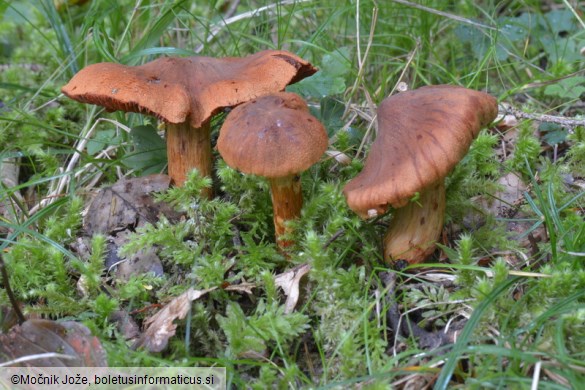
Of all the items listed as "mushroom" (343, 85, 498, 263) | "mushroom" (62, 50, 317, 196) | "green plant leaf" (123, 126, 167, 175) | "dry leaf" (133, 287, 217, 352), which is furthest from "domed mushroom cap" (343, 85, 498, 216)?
"green plant leaf" (123, 126, 167, 175)

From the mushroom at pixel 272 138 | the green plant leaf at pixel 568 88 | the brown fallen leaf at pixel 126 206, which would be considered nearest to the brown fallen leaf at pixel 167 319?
the mushroom at pixel 272 138

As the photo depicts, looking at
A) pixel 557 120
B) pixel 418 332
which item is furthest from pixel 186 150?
pixel 557 120

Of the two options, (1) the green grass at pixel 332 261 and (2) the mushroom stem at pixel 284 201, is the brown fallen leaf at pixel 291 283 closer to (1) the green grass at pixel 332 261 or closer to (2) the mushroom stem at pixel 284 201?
(1) the green grass at pixel 332 261

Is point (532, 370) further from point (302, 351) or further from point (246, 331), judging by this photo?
point (246, 331)

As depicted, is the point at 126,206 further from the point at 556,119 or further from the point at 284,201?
the point at 556,119

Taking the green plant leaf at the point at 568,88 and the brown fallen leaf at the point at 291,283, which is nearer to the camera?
the brown fallen leaf at the point at 291,283

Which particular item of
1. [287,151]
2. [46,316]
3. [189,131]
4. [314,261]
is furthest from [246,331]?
[189,131]
